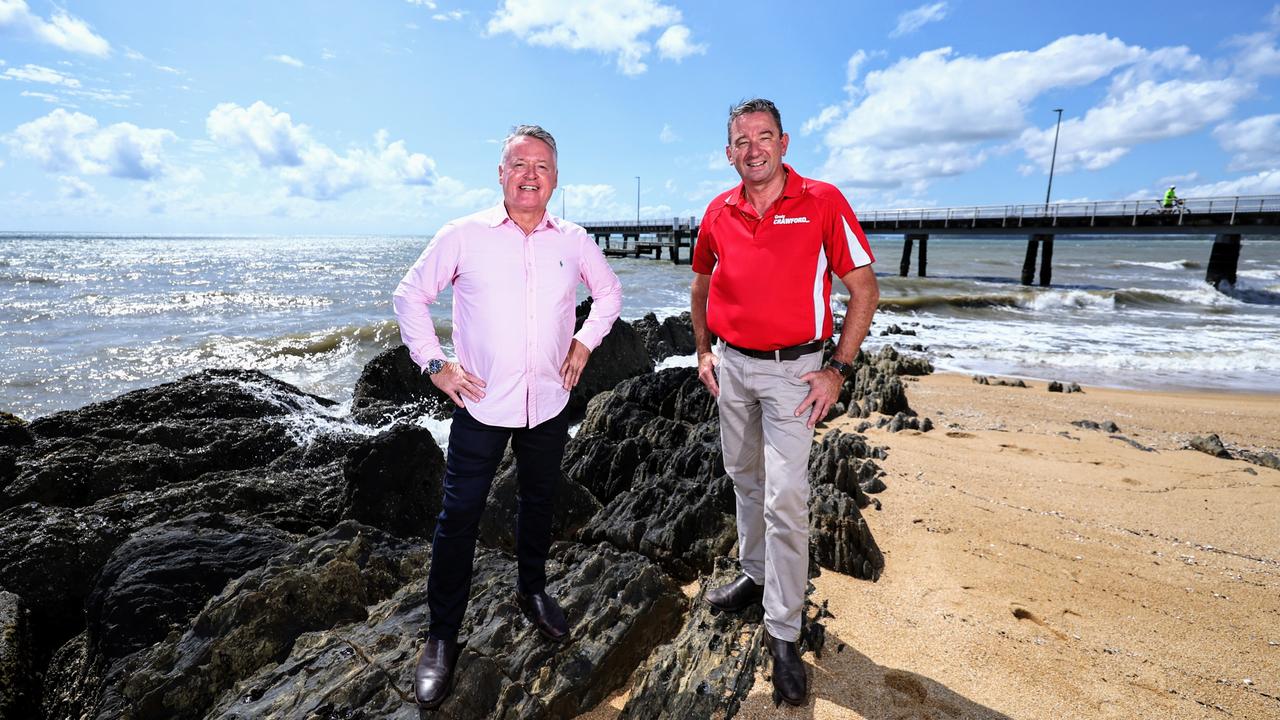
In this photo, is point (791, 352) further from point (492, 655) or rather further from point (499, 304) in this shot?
point (492, 655)

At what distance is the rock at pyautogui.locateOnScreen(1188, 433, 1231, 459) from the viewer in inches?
259

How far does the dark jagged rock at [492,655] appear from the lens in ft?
8.32

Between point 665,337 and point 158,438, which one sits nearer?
point 158,438

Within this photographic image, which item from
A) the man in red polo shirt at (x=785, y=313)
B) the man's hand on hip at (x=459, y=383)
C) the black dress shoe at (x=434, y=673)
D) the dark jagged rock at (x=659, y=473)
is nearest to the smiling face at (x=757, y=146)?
the man in red polo shirt at (x=785, y=313)

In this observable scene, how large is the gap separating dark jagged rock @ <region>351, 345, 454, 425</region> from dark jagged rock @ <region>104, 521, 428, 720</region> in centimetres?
522

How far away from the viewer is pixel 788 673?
A: 2.64 m

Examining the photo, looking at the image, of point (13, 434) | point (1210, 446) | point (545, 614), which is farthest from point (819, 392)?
point (13, 434)

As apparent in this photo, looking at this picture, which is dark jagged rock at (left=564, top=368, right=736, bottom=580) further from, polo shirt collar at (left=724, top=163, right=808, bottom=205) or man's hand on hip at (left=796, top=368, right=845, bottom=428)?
polo shirt collar at (left=724, top=163, right=808, bottom=205)

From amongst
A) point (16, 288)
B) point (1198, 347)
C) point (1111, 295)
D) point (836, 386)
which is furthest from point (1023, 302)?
point (16, 288)

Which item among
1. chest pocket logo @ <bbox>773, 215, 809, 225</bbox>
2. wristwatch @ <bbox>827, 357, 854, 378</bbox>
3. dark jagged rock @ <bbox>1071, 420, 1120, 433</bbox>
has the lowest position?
dark jagged rock @ <bbox>1071, 420, 1120, 433</bbox>

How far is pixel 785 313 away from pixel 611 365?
7.22 metres

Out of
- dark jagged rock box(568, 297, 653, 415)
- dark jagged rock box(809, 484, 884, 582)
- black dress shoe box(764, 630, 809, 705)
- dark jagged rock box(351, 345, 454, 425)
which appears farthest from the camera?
dark jagged rock box(568, 297, 653, 415)

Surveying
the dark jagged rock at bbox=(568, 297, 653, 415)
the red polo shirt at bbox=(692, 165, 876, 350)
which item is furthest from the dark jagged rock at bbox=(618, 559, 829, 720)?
the dark jagged rock at bbox=(568, 297, 653, 415)

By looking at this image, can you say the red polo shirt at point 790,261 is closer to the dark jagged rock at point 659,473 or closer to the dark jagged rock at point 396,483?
the dark jagged rock at point 659,473
